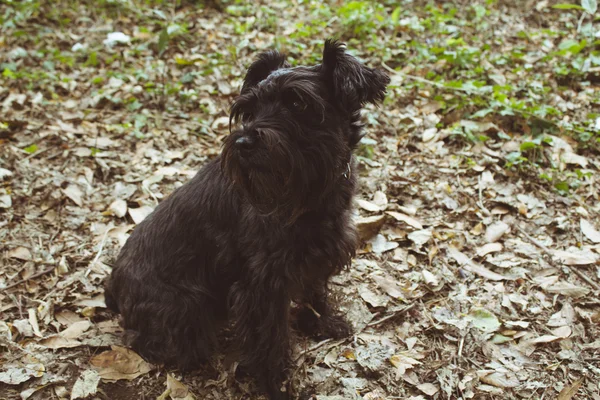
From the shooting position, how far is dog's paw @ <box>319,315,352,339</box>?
385cm

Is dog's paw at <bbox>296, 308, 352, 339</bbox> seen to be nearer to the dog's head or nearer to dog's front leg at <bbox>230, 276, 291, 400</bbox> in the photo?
dog's front leg at <bbox>230, 276, 291, 400</bbox>

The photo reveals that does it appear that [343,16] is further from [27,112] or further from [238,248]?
[238,248]

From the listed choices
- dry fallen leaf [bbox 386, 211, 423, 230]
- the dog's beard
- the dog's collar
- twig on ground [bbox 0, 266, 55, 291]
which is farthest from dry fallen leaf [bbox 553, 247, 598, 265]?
twig on ground [bbox 0, 266, 55, 291]

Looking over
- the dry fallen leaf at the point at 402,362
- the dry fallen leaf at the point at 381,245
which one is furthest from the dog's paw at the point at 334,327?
the dry fallen leaf at the point at 381,245

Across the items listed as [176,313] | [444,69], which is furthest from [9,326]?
[444,69]

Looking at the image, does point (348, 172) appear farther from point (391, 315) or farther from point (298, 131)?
point (391, 315)

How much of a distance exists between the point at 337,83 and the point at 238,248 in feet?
4.27

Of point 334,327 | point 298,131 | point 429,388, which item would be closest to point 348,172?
point 298,131

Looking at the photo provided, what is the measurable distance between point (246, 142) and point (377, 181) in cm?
261

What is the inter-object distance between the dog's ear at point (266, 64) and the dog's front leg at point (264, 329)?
4.33 feet

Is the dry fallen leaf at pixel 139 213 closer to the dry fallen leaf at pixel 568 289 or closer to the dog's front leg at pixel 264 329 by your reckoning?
the dog's front leg at pixel 264 329

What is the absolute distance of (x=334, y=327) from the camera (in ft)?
12.7

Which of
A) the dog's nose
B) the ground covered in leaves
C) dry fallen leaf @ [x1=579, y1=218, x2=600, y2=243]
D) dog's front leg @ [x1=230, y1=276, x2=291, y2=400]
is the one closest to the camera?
the dog's nose

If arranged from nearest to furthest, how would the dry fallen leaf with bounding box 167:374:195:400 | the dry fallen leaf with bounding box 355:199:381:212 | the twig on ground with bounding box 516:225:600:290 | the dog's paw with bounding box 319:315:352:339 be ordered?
1. the dry fallen leaf with bounding box 167:374:195:400
2. the dog's paw with bounding box 319:315:352:339
3. the twig on ground with bounding box 516:225:600:290
4. the dry fallen leaf with bounding box 355:199:381:212
